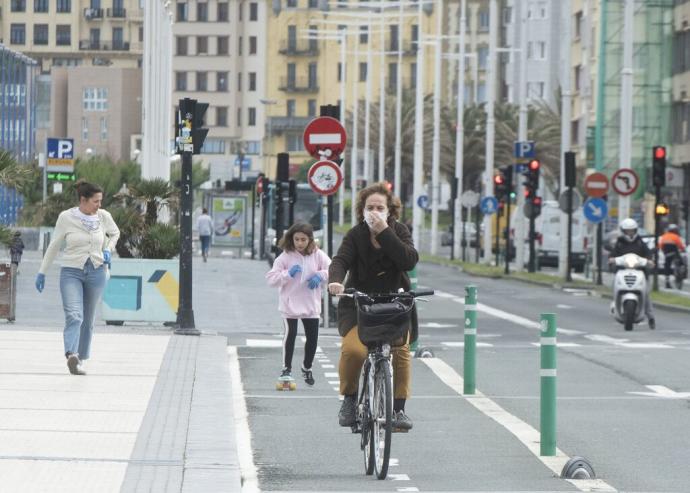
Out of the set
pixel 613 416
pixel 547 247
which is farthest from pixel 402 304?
pixel 547 247

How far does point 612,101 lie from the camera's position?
81.1 m

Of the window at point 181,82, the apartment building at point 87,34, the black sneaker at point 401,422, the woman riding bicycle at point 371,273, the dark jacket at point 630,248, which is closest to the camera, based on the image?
the black sneaker at point 401,422

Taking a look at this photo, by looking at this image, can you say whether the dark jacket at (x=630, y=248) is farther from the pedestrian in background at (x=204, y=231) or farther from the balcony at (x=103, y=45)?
the balcony at (x=103, y=45)

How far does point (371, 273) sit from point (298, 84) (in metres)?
148

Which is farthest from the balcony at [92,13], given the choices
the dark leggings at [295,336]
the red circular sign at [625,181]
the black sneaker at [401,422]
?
the black sneaker at [401,422]

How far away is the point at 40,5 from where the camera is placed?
13700 cm

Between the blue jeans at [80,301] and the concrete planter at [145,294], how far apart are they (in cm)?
839

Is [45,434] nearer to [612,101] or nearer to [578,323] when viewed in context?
[578,323]

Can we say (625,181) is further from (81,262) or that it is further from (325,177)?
(81,262)

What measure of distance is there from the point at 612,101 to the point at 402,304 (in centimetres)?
7039

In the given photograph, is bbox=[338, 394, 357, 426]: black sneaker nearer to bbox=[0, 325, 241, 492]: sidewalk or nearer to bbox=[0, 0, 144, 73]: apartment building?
bbox=[0, 325, 241, 492]: sidewalk

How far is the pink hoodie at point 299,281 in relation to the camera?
18.0 meters

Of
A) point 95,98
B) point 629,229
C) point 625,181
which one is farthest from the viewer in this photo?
point 95,98

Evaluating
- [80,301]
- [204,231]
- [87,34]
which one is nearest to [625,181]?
[204,231]
